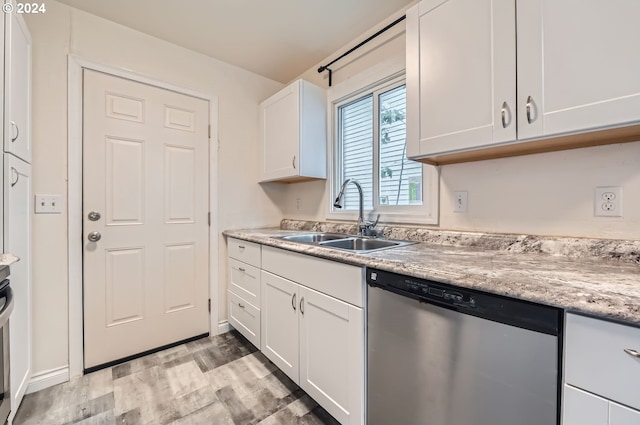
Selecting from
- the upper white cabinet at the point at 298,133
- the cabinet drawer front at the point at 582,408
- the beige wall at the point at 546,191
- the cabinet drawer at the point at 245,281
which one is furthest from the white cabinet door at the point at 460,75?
the cabinet drawer at the point at 245,281

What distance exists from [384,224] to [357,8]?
1396 mm

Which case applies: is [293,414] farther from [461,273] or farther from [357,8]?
[357,8]

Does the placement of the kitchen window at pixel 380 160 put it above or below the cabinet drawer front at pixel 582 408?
above

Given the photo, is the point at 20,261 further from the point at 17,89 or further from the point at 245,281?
the point at 245,281

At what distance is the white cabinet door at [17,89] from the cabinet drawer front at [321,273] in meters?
1.34

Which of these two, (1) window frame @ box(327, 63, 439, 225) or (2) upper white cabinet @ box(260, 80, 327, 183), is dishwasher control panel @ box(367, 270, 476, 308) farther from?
(2) upper white cabinet @ box(260, 80, 327, 183)

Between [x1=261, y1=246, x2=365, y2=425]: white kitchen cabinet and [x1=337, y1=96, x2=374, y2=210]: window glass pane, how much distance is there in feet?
2.70

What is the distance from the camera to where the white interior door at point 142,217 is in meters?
1.81

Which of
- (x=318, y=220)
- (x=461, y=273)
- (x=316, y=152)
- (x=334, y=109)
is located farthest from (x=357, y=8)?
(x=461, y=273)

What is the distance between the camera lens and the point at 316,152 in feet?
7.27

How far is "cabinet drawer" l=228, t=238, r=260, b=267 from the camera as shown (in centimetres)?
188

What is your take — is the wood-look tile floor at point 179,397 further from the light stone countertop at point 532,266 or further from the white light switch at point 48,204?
the white light switch at point 48,204

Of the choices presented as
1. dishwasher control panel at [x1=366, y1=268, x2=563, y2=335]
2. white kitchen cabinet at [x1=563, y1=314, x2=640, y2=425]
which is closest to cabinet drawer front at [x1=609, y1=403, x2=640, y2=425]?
white kitchen cabinet at [x1=563, y1=314, x2=640, y2=425]

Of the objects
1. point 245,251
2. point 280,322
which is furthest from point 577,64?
point 245,251
